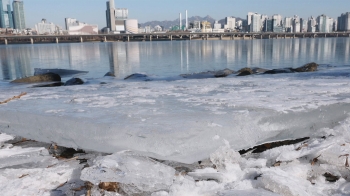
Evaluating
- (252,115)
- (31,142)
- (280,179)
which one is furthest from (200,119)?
(31,142)

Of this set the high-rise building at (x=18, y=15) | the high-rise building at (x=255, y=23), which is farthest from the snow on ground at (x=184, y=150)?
the high-rise building at (x=18, y=15)

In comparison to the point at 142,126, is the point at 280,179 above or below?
below

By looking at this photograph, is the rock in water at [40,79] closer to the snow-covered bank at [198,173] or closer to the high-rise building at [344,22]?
the snow-covered bank at [198,173]

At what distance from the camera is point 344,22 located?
116 meters

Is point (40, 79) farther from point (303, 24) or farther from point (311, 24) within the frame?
point (303, 24)

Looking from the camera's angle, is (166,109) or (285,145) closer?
(285,145)

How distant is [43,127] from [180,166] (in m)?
0.96

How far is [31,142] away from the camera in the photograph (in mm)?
1711

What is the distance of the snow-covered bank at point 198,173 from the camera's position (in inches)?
44.6

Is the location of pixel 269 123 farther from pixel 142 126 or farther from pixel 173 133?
pixel 142 126

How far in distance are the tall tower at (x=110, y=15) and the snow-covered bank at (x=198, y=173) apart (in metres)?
132

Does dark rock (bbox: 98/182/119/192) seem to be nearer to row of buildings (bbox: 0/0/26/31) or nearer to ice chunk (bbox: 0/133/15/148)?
ice chunk (bbox: 0/133/15/148)

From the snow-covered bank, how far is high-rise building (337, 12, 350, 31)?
13341 centimetres

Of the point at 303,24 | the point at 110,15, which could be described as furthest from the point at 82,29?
the point at 303,24
